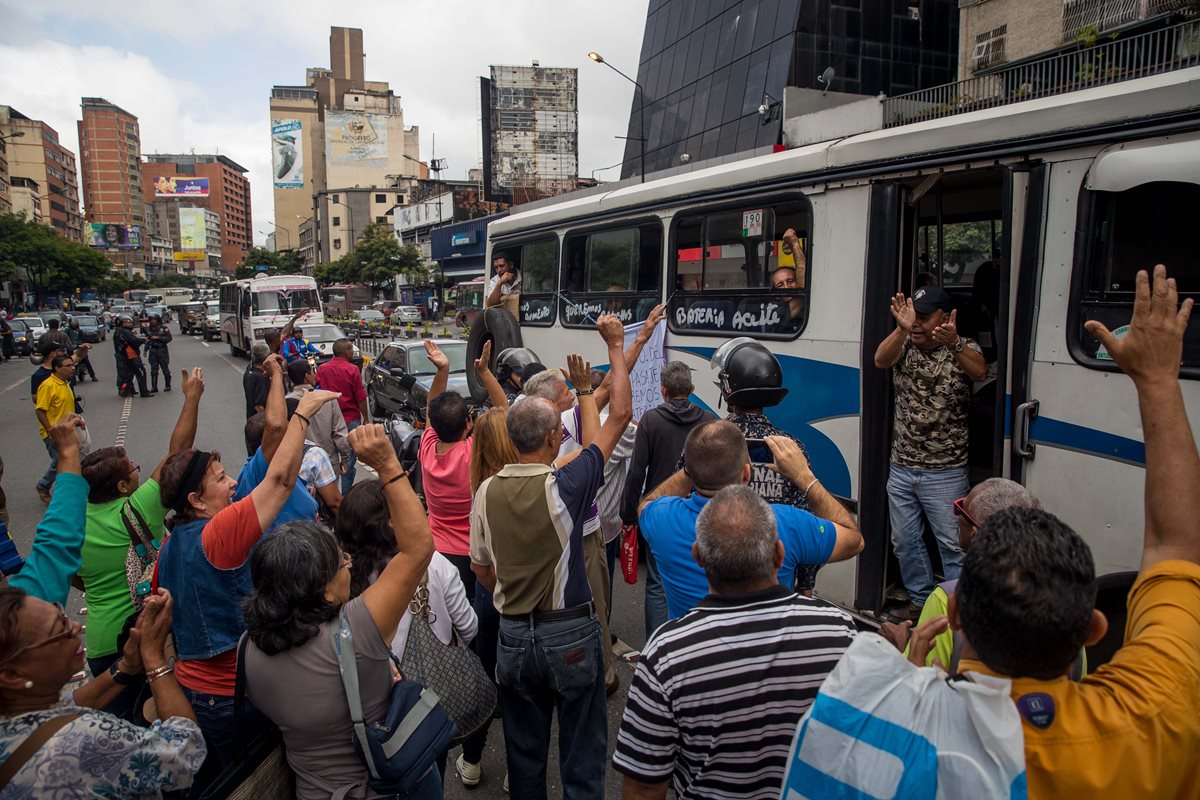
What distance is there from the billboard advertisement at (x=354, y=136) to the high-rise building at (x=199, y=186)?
6838 cm

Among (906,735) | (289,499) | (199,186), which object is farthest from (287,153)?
(906,735)

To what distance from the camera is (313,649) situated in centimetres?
Answer: 233

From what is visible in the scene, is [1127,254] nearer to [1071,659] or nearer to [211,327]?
[1071,659]

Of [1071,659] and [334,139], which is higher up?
[334,139]

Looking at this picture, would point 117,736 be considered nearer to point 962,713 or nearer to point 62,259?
point 962,713

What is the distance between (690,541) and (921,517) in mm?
2722

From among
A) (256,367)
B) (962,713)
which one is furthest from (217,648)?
(256,367)

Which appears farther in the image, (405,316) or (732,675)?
(405,316)

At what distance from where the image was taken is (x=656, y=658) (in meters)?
2.11

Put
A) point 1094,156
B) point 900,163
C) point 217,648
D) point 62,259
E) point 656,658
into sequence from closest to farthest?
point 656,658, point 217,648, point 1094,156, point 900,163, point 62,259

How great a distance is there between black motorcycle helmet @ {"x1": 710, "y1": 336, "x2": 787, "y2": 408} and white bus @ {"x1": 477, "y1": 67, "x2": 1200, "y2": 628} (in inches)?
54.8

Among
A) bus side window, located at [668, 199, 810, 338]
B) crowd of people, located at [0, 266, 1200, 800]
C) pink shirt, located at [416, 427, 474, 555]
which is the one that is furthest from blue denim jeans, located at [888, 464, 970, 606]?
pink shirt, located at [416, 427, 474, 555]

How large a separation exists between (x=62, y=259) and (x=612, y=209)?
6636 cm

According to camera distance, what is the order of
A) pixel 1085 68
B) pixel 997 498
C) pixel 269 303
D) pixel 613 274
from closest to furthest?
pixel 997 498 → pixel 613 274 → pixel 1085 68 → pixel 269 303
